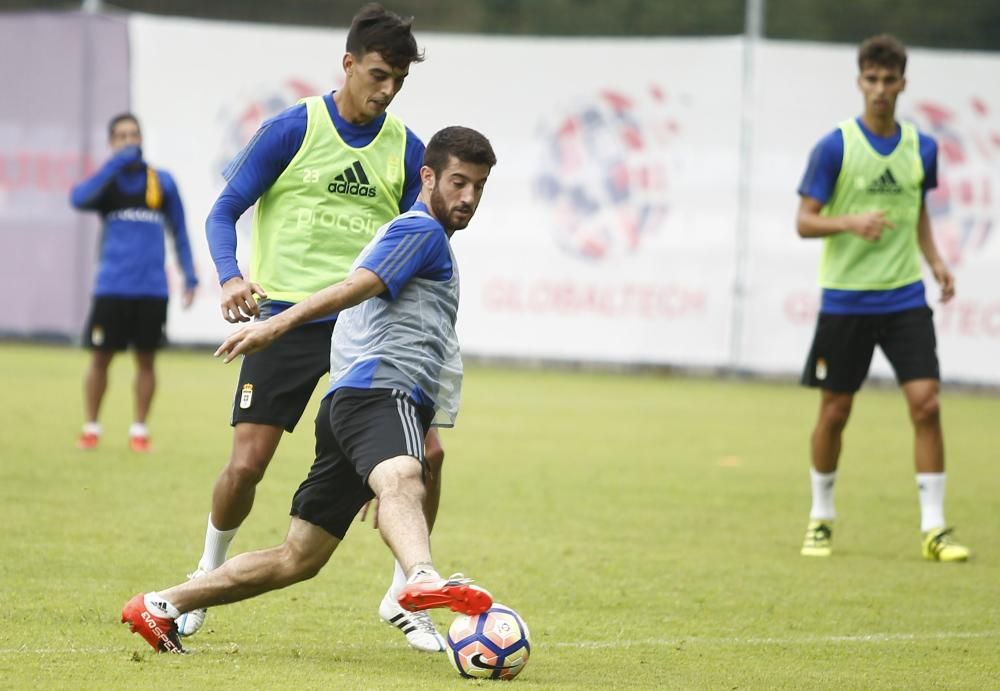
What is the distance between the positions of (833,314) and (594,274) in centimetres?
1153

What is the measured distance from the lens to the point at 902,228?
957cm

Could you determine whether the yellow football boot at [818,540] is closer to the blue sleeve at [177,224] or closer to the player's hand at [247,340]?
the player's hand at [247,340]

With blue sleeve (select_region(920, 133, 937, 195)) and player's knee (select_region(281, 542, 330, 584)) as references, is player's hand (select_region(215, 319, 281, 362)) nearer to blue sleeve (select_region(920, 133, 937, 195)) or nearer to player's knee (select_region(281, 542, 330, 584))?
player's knee (select_region(281, 542, 330, 584))

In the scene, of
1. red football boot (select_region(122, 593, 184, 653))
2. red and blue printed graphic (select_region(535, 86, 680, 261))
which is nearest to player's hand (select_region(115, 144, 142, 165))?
red football boot (select_region(122, 593, 184, 653))

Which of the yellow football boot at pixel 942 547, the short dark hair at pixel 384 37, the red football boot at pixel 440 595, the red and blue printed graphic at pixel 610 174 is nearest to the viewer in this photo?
the red football boot at pixel 440 595

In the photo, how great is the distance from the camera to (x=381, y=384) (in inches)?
225

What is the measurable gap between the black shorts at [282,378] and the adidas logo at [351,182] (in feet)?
1.80

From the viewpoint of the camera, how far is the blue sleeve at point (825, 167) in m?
9.46

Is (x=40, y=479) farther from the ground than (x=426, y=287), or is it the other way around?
(x=426, y=287)

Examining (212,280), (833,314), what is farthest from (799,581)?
(212,280)

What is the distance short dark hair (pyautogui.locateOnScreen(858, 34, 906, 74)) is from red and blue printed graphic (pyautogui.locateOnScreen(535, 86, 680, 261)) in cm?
1179

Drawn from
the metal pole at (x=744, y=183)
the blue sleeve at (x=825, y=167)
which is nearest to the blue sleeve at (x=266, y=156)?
the blue sleeve at (x=825, y=167)

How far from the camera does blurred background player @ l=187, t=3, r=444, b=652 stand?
6.61 m

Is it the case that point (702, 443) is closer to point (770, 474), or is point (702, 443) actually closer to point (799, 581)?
point (770, 474)
